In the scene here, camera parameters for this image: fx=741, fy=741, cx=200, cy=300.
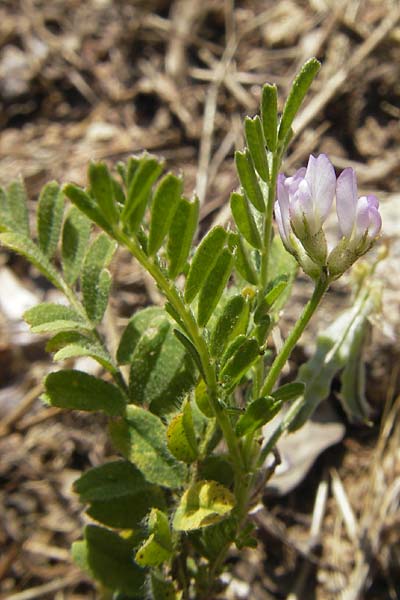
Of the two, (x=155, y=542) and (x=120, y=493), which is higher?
(x=120, y=493)

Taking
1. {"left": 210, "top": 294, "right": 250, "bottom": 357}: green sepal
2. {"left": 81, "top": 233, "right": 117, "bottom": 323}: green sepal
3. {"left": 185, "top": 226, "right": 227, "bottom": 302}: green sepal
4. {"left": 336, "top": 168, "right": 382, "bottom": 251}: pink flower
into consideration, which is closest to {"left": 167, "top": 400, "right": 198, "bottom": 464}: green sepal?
{"left": 210, "top": 294, "right": 250, "bottom": 357}: green sepal

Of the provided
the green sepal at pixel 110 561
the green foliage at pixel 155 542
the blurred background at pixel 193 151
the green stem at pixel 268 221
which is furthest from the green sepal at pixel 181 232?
the blurred background at pixel 193 151

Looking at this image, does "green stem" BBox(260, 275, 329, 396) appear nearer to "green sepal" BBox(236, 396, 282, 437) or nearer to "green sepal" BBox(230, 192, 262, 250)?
"green sepal" BBox(236, 396, 282, 437)

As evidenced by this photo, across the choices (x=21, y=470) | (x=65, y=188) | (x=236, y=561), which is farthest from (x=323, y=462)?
(x=65, y=188)

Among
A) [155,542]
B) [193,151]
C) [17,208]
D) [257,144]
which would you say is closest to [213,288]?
[257,144]

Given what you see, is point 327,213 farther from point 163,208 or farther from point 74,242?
point 74,242
